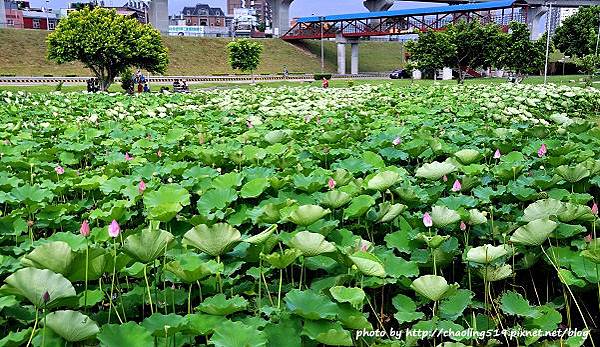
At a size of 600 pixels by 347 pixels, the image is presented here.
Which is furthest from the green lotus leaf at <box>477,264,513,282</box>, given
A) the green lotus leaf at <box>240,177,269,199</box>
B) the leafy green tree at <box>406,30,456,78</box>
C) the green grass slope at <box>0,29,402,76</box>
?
the green grass slope at <box>0,29,402,76</box>

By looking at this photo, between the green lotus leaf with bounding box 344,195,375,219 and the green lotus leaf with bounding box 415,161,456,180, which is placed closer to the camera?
the green lotus leaf with bounding box 344,195,375,219

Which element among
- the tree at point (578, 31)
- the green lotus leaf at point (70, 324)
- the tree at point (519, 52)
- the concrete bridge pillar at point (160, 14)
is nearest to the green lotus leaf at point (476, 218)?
the green lotus leaf at point (70, 324)

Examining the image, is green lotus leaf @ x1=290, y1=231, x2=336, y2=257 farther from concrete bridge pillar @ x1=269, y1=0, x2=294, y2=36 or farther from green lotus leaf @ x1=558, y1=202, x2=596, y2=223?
concrete bridge pillar @ x1=269, y1=0, x2=294, y2=36

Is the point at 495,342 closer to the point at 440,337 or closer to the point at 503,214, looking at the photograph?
the point at 440,337

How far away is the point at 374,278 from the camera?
186 centimetres

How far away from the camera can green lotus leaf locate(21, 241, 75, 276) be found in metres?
1.52

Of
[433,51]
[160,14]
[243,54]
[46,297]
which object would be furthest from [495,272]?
[160,14]

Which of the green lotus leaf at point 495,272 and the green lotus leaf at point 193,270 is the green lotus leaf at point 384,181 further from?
the green lotus leaf at point 193,270

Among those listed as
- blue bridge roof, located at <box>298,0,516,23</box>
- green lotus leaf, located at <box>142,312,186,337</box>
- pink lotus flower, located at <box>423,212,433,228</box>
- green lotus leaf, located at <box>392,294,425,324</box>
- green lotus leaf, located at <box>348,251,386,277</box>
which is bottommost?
green lotus leaf, located at <box>392,294,425,324</box>

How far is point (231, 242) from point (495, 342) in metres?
0.82

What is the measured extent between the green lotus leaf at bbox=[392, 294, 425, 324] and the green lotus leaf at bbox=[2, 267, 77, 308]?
919mm

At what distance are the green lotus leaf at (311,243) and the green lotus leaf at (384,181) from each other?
69cm

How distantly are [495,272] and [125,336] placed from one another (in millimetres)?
1171

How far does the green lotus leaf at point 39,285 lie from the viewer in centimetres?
141
